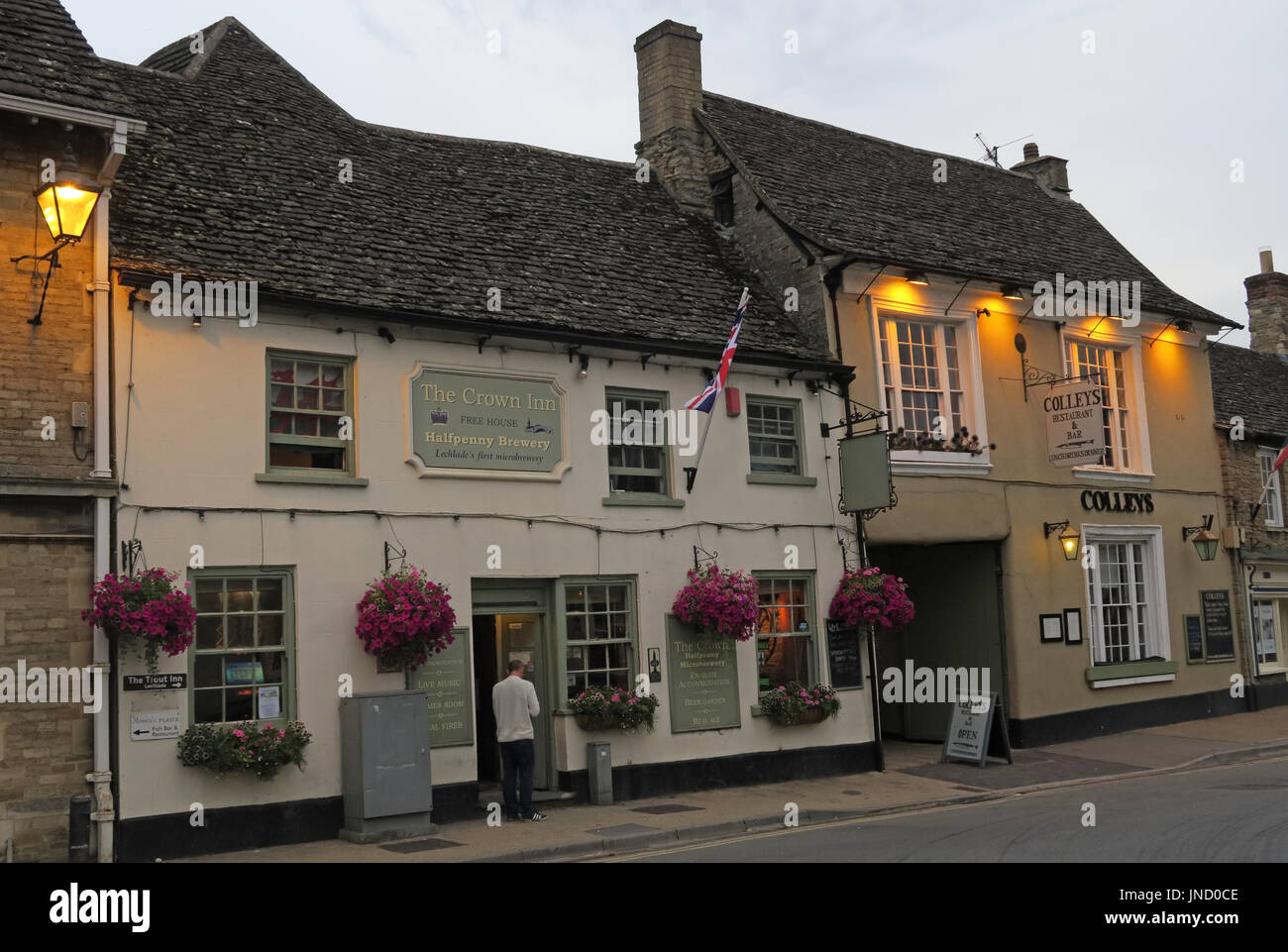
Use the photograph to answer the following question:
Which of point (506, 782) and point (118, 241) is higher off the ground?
point (118, 241)

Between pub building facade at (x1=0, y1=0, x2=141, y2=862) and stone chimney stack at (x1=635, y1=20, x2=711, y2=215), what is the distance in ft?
33.6

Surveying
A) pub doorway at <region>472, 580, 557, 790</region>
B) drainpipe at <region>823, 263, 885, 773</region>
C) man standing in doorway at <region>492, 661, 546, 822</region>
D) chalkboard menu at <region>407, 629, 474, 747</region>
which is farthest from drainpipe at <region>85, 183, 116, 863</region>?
drainpipe at <region>823, 263, 885, 773</region>

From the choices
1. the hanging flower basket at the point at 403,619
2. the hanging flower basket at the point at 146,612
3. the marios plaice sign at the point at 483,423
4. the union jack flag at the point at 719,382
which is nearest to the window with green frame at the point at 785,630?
the union jack flag at the point at 719,382

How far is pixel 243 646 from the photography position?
13.4 m

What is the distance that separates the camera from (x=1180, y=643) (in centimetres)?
2311

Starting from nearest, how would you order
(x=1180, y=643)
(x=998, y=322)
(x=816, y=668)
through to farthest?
(x=816, y=668), (x=998, y=322), (x=1180, y=643)

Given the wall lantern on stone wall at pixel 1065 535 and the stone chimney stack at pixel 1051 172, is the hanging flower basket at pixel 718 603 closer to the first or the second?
the wall lantern on stone wall at pixel 1065 535

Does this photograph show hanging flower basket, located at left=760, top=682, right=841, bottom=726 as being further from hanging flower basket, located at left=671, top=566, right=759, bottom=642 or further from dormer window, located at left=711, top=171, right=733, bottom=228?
A: dormer window, located at left=711, top=171, right=733, bottom=228

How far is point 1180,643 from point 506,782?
546 inches

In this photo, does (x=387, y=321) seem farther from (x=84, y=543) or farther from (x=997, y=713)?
(x=997, y=713)

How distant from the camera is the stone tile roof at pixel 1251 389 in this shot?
26016mm

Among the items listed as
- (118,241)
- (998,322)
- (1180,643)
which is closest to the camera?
(118,241)

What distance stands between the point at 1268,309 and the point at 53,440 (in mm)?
29239

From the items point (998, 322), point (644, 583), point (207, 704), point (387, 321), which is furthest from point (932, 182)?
point (207, 704)
